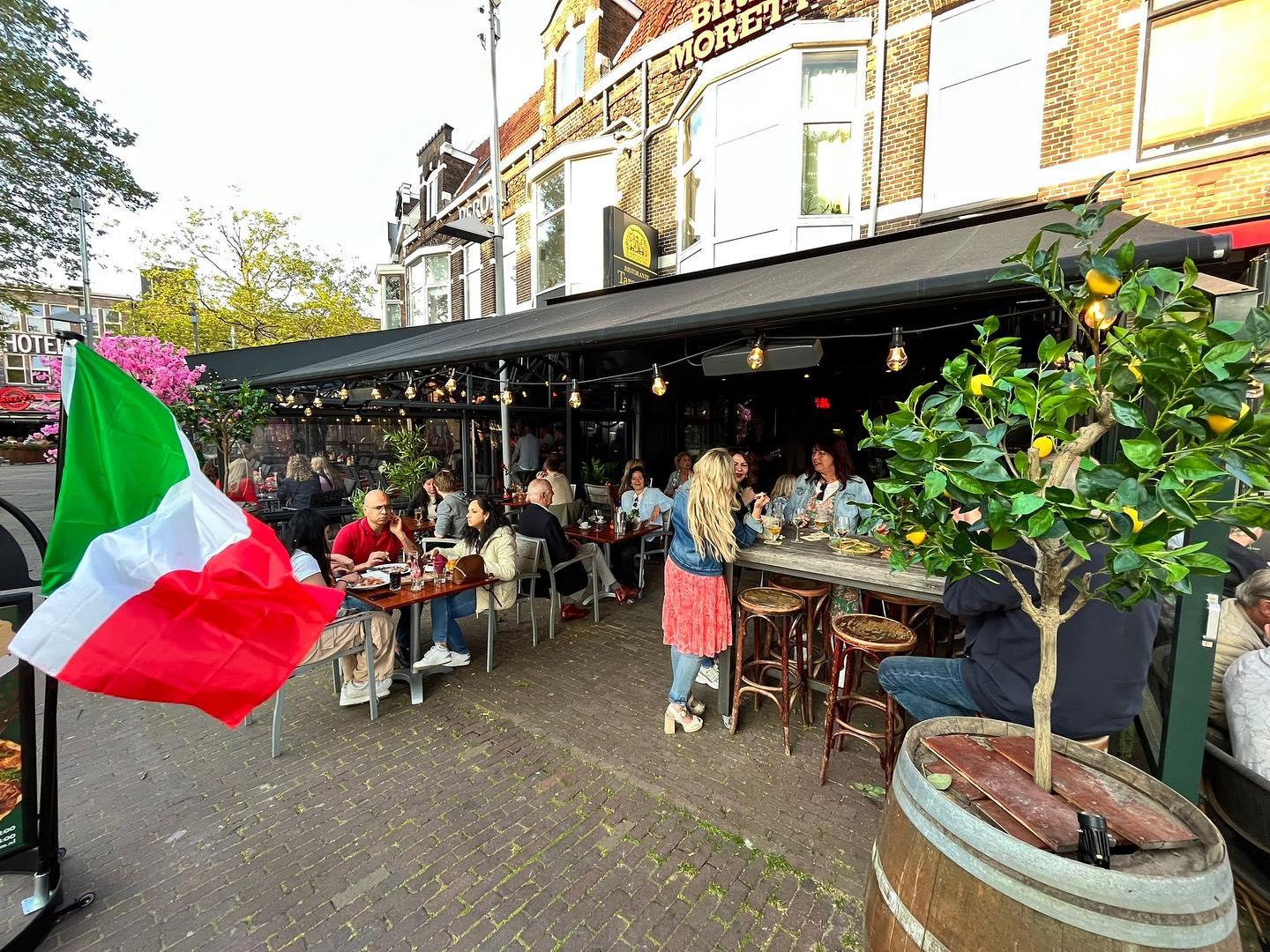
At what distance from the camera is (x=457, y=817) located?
2650mm

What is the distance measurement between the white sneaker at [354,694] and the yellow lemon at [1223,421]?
438cm

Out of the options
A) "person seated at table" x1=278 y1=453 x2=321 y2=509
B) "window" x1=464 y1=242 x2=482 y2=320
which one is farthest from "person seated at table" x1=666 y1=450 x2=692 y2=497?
"window" x1=464 y1=242 x2=482 y2=320

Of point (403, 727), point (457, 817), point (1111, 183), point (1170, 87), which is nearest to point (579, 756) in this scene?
point (457, 817)

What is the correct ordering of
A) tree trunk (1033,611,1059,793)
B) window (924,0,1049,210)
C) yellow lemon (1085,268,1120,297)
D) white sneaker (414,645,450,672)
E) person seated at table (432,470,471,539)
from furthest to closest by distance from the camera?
window (924,0,1049,210) < person seated at table (432,470,471,539) < white sneaker (414,645,450,672) < tree trunk (1033,611,1059,793) < yellow lemon (1085,268,1120,297)

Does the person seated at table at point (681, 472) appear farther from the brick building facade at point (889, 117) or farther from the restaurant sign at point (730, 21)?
the restaurant sign at point (730, 21)

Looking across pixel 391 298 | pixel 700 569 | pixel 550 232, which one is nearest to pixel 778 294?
pixel 700 569

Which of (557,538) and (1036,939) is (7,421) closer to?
(557,538)

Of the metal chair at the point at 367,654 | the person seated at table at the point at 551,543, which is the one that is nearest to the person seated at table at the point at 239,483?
the person seated at table at the point at 551,543

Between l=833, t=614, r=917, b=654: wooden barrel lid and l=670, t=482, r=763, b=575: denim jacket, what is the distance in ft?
2.43

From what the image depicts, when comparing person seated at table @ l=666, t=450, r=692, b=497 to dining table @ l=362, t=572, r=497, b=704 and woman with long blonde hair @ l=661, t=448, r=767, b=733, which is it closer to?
dining table @ l=362, t=572, r=497, b=704

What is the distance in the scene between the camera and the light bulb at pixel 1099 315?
128 centimetres

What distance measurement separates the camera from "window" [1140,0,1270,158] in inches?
188

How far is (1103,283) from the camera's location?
4.15 ft

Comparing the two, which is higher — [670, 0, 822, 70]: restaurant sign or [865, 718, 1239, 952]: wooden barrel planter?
[670, 0, 822, 70]: restaurant sign
